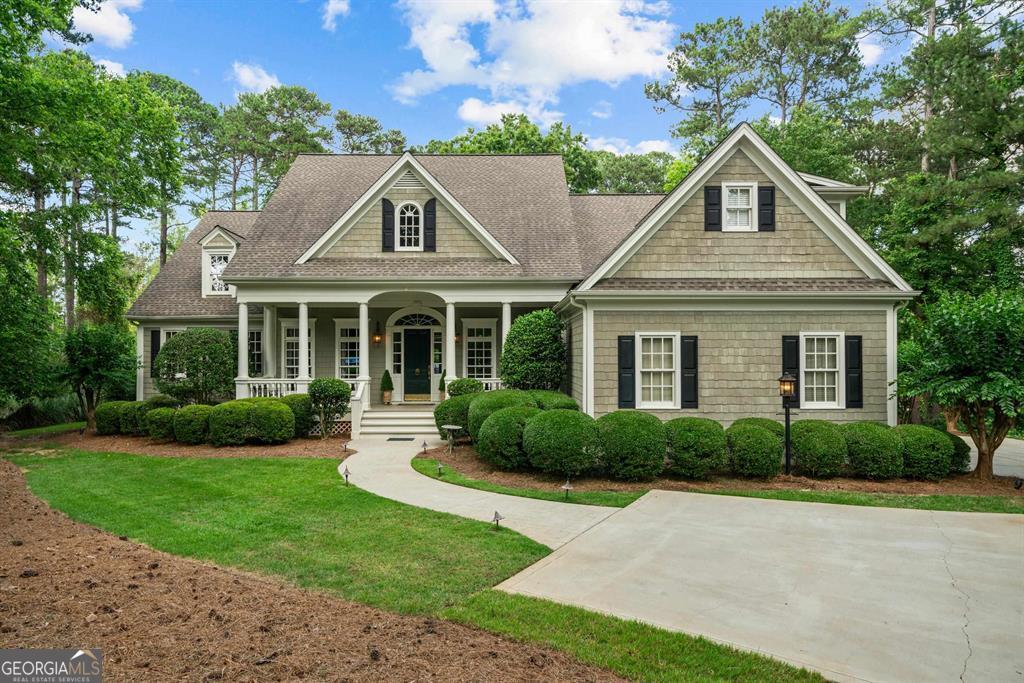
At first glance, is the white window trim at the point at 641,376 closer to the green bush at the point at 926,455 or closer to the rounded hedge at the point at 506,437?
the rounded hedge at the point at 506,437

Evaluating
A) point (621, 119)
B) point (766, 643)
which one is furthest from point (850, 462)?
point (621, 119)

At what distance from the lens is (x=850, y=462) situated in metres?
9.31

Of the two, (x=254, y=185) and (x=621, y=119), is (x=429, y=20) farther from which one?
(x=254, y=185)

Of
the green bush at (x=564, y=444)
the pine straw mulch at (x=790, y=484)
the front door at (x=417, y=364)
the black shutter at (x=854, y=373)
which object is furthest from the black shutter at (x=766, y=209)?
the front door at (x=417, y=364)

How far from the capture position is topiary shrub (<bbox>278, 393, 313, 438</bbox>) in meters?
13.4

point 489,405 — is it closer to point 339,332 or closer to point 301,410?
point 301,410

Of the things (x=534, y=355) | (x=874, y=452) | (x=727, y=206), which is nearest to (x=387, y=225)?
(x=534, y=355)

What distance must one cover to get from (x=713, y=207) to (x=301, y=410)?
1134 cm

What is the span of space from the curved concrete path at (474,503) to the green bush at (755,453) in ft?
10.1

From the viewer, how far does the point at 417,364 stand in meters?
17.5

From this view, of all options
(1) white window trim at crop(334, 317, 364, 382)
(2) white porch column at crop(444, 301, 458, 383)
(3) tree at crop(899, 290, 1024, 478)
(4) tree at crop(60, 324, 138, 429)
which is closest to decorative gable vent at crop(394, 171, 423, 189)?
(2) white porch column at crop(444, 301, 458, 383)

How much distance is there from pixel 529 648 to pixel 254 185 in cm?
3807

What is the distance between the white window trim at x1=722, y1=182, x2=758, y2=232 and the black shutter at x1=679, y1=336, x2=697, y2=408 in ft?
9.05

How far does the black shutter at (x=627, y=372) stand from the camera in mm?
11594
